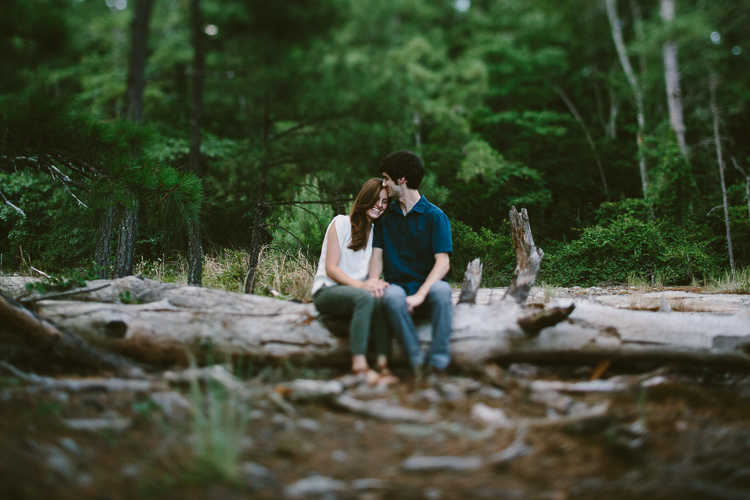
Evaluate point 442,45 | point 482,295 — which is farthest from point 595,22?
point 482,295

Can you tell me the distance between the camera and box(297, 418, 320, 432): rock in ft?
6.35

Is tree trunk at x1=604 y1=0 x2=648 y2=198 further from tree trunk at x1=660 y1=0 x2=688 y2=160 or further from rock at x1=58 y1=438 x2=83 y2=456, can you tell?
rock at x1=58 y1=438 x2=83 y2=456

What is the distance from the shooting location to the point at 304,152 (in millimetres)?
6633

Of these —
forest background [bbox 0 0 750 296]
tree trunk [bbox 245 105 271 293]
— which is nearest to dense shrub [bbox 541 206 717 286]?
forest background [bbox 0 0 750 296]

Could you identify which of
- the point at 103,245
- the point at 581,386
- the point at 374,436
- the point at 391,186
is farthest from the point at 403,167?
the point at 103,245

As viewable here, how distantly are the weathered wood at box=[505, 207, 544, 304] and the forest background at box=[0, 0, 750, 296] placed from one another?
2460 mm

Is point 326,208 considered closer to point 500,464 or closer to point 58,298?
point 58,298

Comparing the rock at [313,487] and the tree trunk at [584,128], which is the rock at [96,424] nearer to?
the rock at [313,487]

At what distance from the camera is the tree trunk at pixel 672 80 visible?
1162cm

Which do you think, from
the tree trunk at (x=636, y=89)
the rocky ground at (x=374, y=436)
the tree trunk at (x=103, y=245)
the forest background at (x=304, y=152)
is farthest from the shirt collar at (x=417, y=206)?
the tree trunk at (x=636, y=89)

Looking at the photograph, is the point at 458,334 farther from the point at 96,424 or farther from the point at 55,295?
the point at 55,295

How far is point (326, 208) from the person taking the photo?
6.40 m

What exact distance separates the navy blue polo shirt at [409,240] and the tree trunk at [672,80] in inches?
422

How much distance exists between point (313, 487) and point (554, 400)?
133 cm
